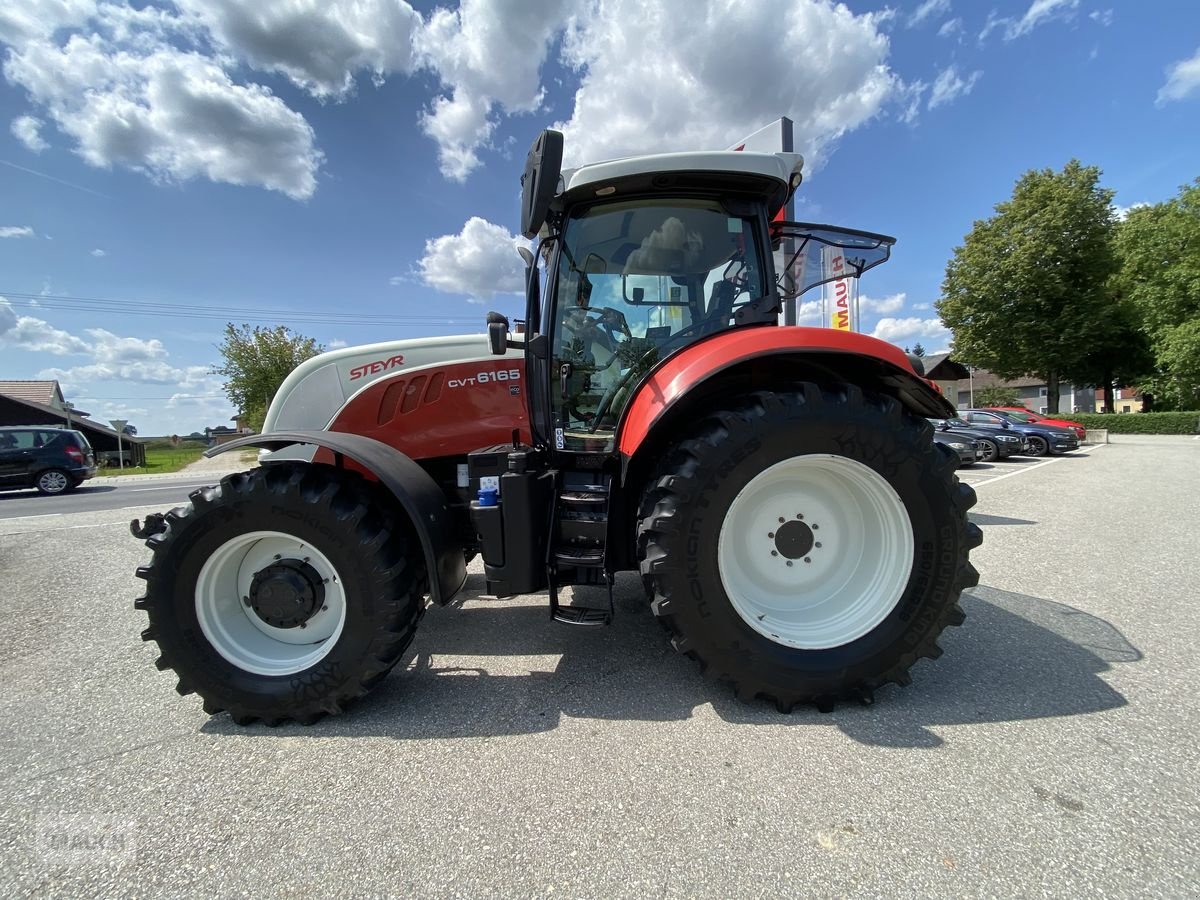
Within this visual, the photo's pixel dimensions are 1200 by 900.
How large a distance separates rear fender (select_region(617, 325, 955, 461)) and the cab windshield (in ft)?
0.67

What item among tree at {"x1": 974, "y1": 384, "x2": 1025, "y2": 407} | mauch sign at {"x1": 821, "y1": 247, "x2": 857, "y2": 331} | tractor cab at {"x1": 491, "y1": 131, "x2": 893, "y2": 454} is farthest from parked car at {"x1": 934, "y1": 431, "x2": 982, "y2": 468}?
tree at {"x1": 974, "y1": 384, "x2": 1025, "y2": 407}

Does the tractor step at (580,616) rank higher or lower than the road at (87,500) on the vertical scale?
higher

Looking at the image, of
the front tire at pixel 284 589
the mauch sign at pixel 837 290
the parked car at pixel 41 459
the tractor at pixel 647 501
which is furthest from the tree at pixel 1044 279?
the parked car at pixel 41 459

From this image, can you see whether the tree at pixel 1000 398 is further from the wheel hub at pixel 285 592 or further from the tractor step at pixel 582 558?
the wheel hub at pixel 285 592

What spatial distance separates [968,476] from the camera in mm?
11711

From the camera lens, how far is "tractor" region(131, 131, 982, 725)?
219 cm

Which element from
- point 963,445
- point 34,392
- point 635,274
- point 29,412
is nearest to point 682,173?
point 635,274

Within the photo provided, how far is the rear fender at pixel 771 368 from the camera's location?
86.6 inches

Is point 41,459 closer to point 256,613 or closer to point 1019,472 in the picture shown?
point 256,613

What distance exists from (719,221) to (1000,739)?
2.46m

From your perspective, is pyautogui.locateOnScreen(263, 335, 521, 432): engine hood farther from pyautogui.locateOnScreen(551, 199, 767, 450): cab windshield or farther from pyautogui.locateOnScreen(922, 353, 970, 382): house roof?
pyautogui.locateOnScreen(922, 353, 970, 382): house roof

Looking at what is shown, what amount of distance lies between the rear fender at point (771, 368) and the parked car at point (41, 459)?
16.0 m

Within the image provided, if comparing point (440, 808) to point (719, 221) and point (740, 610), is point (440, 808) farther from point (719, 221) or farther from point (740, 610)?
point (719, 221)

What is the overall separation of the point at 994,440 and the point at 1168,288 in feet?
66.9
